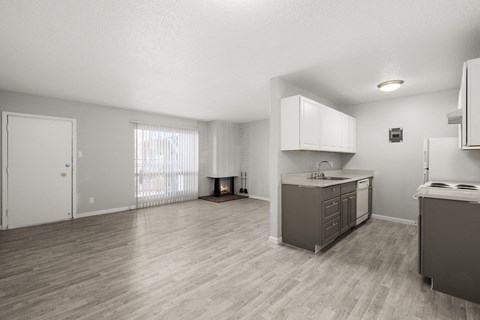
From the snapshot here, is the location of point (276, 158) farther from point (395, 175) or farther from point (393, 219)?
point (393, 219)

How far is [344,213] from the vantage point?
3449 mm

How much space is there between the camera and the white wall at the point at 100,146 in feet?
14.3

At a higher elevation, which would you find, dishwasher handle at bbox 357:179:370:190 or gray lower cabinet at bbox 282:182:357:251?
dishwasher handle at bbox 357:179:370:190

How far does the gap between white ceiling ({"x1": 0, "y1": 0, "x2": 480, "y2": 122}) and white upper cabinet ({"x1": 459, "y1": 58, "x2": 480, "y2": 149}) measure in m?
0.43

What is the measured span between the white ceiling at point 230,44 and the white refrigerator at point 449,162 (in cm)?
99

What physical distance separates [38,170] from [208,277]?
410 cm

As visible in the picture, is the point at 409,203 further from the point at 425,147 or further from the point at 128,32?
the point at 128,32

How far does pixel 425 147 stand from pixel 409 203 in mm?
1238

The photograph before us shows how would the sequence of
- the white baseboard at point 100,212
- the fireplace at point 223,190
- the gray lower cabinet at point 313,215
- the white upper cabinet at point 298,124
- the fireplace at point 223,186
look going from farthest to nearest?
the fireplace at point 223,186 → the fireplace at point 223,190 → the white baseboard at point 100,212 → the white upper cabinet at point 298,124 → the gray lower cabinet at point 313,215

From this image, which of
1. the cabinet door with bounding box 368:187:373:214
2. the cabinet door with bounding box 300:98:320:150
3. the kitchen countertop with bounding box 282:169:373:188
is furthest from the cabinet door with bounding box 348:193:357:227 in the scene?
the cabinet door with bounding box 300:98:320:150

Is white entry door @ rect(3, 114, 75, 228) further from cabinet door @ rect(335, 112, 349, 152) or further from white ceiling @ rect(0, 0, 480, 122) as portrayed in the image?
cabinet door @ rect(335, 112, 349, 152)

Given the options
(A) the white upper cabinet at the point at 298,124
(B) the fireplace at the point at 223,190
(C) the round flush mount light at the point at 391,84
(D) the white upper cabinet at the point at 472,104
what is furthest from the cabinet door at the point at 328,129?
(B) the fireplace at the point at 223,190

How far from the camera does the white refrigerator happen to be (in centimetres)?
324

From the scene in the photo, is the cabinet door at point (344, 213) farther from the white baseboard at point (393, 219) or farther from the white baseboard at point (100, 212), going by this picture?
the white baseboard at point (100, 212)
